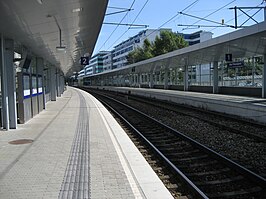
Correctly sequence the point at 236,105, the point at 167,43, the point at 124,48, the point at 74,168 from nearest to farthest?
the point at 74,168 < the point at 236,105 < the point at 167,43 < the point at 124,48

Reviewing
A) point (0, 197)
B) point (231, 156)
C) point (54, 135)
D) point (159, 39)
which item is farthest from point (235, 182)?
point (159, 39)

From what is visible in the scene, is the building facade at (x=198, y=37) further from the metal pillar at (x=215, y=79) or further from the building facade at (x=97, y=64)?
the metal pillar at (x=215, y=79)

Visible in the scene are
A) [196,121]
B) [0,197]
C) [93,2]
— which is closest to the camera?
[0,197]

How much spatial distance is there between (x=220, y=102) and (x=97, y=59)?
147011 millimetres

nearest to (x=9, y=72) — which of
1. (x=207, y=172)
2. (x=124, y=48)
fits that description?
(x=207, y=172)

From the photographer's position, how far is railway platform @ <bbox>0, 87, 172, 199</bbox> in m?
4.73

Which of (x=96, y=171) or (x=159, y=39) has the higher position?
(x=159, y=39)

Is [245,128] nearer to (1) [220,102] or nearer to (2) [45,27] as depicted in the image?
(1) [220,102]

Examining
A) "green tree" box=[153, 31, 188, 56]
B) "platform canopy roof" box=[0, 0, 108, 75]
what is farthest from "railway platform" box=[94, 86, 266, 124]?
"green tree" box=[153, 31, 188, 56]

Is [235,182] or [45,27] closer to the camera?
[235,182]

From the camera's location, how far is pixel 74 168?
6.05m

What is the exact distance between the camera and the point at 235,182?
19.3 feet

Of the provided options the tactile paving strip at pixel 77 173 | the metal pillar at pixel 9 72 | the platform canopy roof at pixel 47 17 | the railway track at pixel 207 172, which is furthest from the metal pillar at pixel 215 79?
the tactile paving strip at pixel 77 173

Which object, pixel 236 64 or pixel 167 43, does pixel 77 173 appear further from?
pixel 167 43
